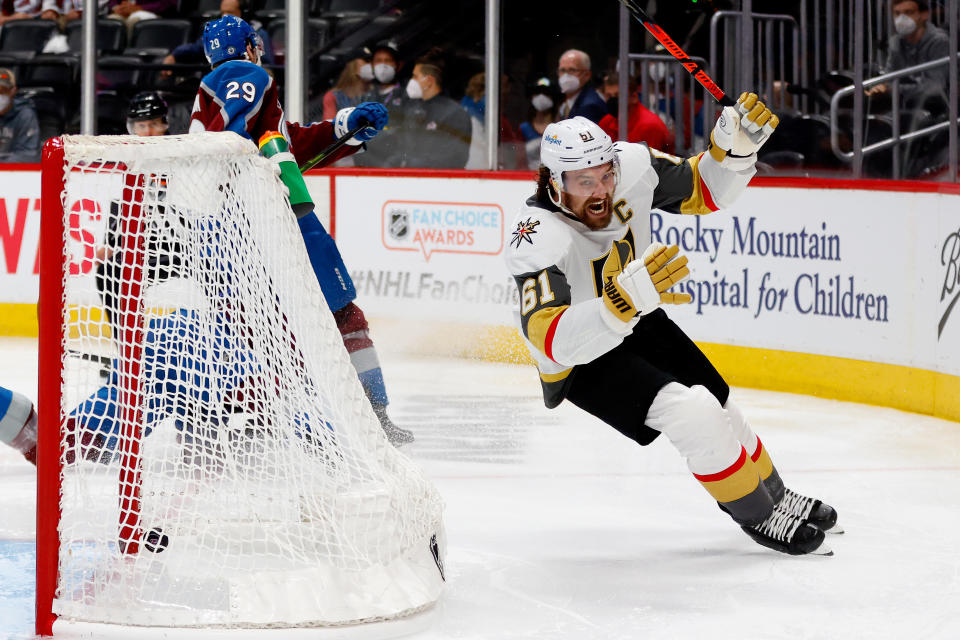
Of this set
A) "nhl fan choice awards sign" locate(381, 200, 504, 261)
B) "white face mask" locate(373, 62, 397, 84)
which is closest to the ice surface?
"nhl fan choice awards sign" locate(381, 200, 504, 261)

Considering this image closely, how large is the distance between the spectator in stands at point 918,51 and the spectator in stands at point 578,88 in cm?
137

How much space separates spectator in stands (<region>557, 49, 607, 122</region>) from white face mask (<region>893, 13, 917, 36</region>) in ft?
4.76

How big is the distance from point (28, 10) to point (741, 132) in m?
6.03

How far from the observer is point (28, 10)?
8031mm

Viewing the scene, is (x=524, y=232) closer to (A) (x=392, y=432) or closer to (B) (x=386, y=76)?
(A) (x=392, y=432)

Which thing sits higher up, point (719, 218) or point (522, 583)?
point (719, 218)

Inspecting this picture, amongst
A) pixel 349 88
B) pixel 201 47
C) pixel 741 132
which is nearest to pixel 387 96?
pixel 349 88

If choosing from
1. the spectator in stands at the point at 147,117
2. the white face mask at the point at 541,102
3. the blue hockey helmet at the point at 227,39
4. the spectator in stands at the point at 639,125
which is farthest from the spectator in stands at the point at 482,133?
the blue hockey helmet at the point at 227,39

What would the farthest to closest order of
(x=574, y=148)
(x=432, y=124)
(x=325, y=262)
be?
(x=432, y=124), (x=325, y=262), (x=574, y=148)

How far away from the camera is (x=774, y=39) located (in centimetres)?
584

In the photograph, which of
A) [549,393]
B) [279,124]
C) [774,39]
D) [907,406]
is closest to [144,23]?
[774,39]

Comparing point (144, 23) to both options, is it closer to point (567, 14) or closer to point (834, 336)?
point (567, 14)

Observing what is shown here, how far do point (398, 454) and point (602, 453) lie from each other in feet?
5.15

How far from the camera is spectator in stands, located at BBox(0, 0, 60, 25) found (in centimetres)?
788
